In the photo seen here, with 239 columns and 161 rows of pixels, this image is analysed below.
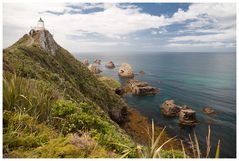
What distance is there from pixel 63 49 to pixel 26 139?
2004 inches

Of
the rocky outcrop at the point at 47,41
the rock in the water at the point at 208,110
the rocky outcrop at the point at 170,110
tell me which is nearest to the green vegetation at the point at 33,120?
the rocky outcrop at the point at 47,41

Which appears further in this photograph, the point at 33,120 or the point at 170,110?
the point at 170,110

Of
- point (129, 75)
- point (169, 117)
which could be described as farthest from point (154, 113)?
point (129, 75)

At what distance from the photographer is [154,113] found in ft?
161

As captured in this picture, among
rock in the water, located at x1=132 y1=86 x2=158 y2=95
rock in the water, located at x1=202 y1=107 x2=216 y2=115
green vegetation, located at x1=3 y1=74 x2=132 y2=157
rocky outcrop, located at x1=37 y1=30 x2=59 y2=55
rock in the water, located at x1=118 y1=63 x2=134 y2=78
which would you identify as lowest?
rock in the water, located at x1=202 y1=107 x2=216 y2=115

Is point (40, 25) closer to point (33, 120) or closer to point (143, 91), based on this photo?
point (143, 91)

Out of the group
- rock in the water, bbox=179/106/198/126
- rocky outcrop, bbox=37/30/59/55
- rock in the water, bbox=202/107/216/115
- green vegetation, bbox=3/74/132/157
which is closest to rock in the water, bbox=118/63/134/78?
rock in the water, bbox=202/107/216/115

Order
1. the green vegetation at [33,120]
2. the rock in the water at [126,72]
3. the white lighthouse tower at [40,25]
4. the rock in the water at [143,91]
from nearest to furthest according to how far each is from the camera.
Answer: the green vegetation at [33,120], the white lighthouse tower at [40,25], the rock in the water at [143,91], the rock in the water at [126,72]

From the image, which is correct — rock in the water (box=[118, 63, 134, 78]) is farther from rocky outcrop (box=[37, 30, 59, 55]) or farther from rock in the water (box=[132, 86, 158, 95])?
rocky outcrop (box=[37, 30, 59, 55])

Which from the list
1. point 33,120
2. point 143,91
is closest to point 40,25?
point 143,91

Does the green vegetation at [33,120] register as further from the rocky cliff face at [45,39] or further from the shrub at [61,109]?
the rocky cliff face at [45,39]

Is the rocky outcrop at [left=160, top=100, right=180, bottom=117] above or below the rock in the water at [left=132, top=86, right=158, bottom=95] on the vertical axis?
below

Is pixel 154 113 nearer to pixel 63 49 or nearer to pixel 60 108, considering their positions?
pixel 63 49

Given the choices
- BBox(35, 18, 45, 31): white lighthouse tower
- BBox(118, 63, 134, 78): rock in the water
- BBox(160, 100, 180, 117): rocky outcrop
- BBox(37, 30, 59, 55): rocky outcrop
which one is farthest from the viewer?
BBox(118, 63, 134, 78): rock in the water
